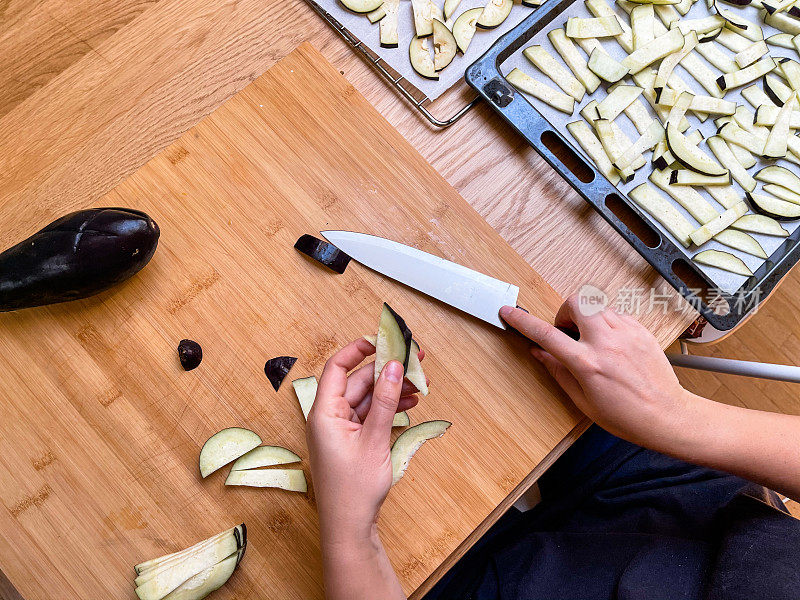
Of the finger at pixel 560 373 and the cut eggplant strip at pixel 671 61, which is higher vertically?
the cut eggplant strip at pixel 671 61

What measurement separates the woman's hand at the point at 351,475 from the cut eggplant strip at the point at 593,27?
0.91 metres

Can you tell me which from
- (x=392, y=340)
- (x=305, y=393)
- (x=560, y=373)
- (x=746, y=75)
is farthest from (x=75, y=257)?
(x=746, y=75)

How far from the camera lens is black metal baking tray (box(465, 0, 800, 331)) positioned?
1221mm

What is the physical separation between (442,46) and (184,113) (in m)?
0.60

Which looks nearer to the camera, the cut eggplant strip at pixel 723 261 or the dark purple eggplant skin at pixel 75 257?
the dark purple eggplant skin at pixel 75 257

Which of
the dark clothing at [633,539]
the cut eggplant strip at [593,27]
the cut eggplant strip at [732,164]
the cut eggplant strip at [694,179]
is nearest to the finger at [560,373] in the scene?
the dark clothing at [633,539]

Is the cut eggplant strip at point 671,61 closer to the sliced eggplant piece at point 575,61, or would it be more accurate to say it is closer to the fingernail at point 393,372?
the sliced eggplant piece at point 575,61

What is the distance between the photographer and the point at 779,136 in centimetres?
135

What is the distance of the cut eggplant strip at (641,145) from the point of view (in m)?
1.32

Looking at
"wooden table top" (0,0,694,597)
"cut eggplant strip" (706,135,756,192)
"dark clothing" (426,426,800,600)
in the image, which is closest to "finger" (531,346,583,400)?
"wooden table top" (0,0,694,597)

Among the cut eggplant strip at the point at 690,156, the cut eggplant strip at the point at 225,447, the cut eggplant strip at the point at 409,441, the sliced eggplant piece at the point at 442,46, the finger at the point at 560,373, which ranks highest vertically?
the cut eggplant strip at the point at 690,156

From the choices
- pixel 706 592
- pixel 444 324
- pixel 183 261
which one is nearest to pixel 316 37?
pixel 183 261

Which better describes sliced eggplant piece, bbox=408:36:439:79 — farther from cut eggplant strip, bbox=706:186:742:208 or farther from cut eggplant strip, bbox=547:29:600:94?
cut eggplant strip, bbox=706:186:742:208

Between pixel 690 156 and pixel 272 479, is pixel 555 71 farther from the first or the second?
pixel 272 479
